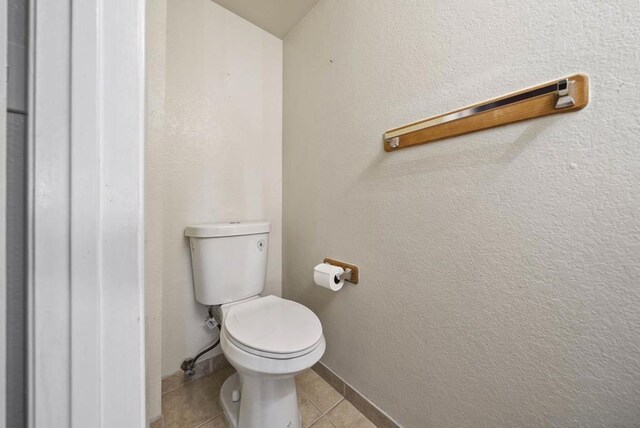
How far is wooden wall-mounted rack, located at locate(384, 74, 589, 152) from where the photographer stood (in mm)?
500

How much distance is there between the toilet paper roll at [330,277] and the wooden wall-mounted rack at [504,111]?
1.86 feet

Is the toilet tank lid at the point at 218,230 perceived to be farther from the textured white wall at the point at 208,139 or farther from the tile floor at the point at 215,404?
the tile floor at the point at 215,404

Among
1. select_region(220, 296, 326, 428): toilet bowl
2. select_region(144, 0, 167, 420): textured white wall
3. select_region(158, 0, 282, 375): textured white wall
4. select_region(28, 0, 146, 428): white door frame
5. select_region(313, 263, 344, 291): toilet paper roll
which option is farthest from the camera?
select_region(158, 0, 282, 375): textured white wall

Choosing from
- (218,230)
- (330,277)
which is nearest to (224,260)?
(218,230)

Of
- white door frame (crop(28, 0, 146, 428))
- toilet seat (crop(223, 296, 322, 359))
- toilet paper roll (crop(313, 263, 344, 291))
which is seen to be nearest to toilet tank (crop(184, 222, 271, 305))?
toilet seat (crop(223, 296, 322, 359))

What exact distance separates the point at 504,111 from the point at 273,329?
3.19ft

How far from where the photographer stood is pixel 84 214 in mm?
240

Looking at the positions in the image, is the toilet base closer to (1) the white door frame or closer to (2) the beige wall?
(2) the beige wall

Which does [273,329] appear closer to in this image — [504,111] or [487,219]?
[487,219]

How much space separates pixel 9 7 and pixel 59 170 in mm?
165

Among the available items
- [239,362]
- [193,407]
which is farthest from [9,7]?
[193,407]

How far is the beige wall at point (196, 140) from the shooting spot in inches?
33.6

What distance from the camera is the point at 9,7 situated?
221 mm

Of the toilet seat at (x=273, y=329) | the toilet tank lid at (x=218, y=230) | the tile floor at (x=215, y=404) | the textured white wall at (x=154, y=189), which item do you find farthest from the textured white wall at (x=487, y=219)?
the textured white wall at (x=154, y=189)
